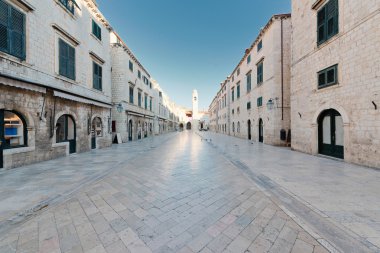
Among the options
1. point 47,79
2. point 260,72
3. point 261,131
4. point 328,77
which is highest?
point 260,72

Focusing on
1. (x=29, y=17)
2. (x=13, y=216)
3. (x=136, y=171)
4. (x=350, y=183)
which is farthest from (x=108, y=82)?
(x=350, y=183)

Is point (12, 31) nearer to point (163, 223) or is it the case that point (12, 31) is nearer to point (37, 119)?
point (37, 119)

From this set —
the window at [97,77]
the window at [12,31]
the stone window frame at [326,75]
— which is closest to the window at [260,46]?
the stone window frame at [326,75]

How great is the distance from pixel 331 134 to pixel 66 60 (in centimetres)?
1579

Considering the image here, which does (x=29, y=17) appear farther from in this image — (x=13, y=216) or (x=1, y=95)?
(x=13, y=216)

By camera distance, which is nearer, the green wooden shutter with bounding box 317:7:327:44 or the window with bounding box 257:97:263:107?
the green wooden shutter with bounding box 317:7:327:44

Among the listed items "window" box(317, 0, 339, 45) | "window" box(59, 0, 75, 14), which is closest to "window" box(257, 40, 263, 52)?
"window" box(317, 0, 339, 45)

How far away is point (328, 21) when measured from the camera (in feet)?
27.4

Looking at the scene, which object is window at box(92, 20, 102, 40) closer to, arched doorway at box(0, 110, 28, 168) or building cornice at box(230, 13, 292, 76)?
arched doorway at box(0, 110, 28, 168)

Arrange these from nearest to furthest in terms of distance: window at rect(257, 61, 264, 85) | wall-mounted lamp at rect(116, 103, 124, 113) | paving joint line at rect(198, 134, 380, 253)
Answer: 1. paving joint line at rect(198, 134, 380, 253)
2. wall-mounted lamp at rect(116, 103, 124, 113)
3. window at rect(257, 61, 264, 85)

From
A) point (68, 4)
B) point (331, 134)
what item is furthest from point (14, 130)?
point (331, 134)

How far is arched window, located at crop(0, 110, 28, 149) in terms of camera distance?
632cm

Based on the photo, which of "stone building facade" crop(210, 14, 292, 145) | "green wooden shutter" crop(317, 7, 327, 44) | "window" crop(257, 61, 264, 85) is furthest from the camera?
"window" crop(257, 61, 264, 85)

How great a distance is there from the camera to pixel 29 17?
6949 millimetres
